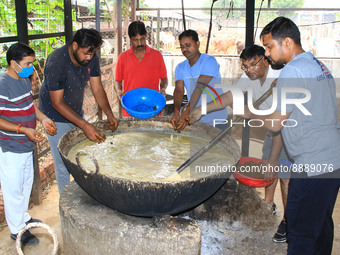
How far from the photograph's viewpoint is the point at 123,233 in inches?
88.4

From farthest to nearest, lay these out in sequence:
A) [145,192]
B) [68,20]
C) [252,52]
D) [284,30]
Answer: [68,20] < [252,52] < [284,30] < [145,192]

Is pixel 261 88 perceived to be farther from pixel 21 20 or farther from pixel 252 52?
pixel 21 20

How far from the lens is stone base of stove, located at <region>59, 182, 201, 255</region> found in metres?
2.22

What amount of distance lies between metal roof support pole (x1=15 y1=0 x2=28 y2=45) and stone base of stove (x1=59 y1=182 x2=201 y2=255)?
187 cm

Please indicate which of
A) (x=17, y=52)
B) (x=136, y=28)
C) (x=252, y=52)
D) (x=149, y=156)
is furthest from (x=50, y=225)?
(x=252, y=52)

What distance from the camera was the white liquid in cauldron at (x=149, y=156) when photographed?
261 centimetres

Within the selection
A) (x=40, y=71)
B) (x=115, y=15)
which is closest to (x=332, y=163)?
(x=40, y=71)

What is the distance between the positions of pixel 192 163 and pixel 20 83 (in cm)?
155

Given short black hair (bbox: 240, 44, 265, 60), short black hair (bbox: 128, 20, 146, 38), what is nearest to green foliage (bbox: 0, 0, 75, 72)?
short black hair (bbox: 128, 20, 146, 38)

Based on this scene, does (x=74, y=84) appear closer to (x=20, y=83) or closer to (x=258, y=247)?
(x=20, y=83)

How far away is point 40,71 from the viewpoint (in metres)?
4.54

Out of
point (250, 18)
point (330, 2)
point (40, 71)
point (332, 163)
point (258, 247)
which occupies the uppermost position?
point (330, 2)

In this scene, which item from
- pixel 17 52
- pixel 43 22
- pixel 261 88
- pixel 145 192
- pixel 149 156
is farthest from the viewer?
pixel 43 22

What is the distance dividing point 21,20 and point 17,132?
4.12ft
